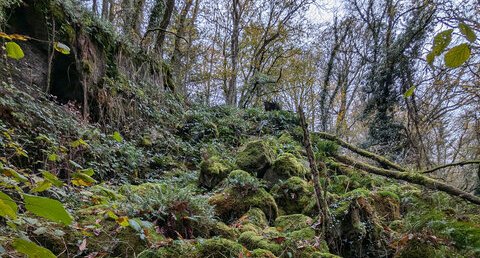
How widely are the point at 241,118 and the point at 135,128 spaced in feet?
12.7

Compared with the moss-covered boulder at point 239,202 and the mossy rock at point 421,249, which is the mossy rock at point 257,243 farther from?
the mossy rock at point 421,249

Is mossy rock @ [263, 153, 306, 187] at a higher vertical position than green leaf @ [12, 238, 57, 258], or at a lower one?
lower

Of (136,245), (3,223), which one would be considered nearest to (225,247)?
(136,245)

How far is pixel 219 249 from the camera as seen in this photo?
251cm

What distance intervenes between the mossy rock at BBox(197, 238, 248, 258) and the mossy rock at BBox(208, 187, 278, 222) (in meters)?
1.44

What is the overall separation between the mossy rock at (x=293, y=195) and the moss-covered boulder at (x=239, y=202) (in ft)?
1.30

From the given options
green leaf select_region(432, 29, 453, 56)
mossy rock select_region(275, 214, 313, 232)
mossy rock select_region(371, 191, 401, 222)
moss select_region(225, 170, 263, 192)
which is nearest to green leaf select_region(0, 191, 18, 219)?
green leaf select_region(432, 29, 453, 56)

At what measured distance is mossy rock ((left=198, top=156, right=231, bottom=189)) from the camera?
529cm

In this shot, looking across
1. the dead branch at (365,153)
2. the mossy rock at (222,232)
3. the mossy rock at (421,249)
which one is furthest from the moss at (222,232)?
the dead branch at (365,153)

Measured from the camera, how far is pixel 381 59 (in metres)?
11.6

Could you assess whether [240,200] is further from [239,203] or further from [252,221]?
[252,221]

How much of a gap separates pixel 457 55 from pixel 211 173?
15.9ft

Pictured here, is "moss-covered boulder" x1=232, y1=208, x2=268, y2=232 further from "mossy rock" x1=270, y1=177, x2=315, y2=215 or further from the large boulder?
"mossy rock" x1=270, y1=177, x2=315, y2=215

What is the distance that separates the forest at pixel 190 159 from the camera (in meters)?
2.30
